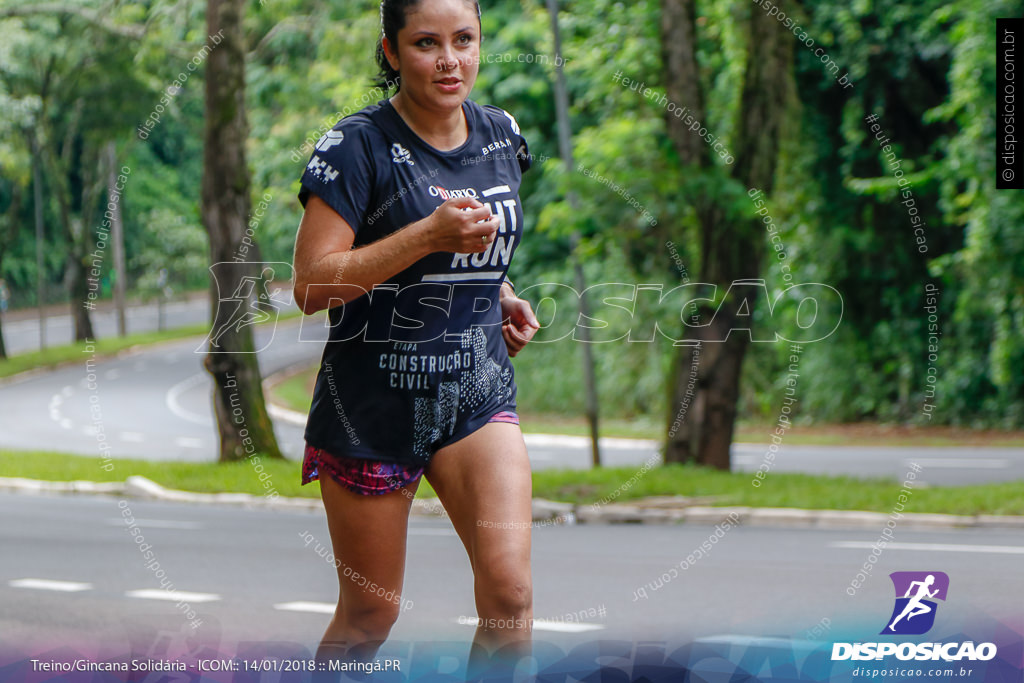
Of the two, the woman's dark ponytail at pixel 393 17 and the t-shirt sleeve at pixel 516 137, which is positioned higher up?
the woman's dark ponytail at pixel 393 17

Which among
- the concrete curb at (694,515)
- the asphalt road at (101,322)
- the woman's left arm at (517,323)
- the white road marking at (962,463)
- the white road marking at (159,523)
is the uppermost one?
the woman's left arm at (517,323)

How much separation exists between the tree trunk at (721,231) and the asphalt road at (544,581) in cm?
266

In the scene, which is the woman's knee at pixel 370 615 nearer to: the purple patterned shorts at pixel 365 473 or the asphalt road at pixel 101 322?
the purple patterned shorts at pixel 365 473

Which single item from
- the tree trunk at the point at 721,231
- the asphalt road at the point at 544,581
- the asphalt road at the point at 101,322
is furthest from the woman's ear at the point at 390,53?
the asphalt road at the point at 101,322

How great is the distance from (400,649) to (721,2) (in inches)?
410

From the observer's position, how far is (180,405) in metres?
26.8

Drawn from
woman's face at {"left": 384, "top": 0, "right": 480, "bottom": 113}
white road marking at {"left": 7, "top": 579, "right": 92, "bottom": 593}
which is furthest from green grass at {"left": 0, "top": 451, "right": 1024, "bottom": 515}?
woman's face at {"left": 384, "top": 0, "right": 480, "bottom": 113}

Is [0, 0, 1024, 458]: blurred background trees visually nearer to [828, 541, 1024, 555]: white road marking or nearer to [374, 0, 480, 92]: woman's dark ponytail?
[828, 541, 1024, 555]: white road marking

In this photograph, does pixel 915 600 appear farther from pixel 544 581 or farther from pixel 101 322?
pixel 101 322

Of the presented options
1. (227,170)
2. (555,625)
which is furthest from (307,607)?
(227,170)

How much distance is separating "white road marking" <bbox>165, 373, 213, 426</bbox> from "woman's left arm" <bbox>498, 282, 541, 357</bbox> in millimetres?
20653

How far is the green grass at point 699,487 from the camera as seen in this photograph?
33.5 feet

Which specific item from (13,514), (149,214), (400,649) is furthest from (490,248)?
(149,214)

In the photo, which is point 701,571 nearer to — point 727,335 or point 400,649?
point 400,649
